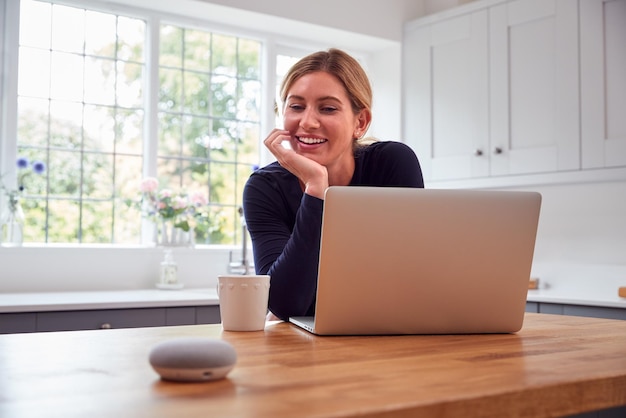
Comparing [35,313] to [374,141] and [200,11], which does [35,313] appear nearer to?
[374,141]

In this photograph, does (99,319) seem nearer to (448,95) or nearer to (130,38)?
(130,38)

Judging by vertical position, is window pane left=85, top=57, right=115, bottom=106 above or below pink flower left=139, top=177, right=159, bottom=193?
above

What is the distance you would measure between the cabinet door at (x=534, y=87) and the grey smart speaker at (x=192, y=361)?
287 centimetres

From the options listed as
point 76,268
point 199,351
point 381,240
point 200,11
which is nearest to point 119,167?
point 76,268

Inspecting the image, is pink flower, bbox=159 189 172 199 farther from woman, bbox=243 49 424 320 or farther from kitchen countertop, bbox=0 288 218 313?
woman, bbox=243 49 424 320

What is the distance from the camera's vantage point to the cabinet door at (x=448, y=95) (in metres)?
3.81

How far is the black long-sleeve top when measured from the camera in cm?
151

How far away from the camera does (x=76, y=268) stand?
3344 millimetres

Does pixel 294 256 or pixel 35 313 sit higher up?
pixel 294 256

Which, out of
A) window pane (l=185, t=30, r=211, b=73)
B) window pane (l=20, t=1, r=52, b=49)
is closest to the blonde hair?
window pane (l=20, t=1, r=52, b=49)

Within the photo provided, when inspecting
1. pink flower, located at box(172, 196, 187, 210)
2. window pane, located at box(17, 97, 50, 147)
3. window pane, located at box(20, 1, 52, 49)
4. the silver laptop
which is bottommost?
the silver laptop

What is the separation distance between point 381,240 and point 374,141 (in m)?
0.95

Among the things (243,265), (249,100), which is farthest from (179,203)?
(249,100)

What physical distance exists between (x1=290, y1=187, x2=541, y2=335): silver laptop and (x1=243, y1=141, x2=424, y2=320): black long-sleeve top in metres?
0.23
